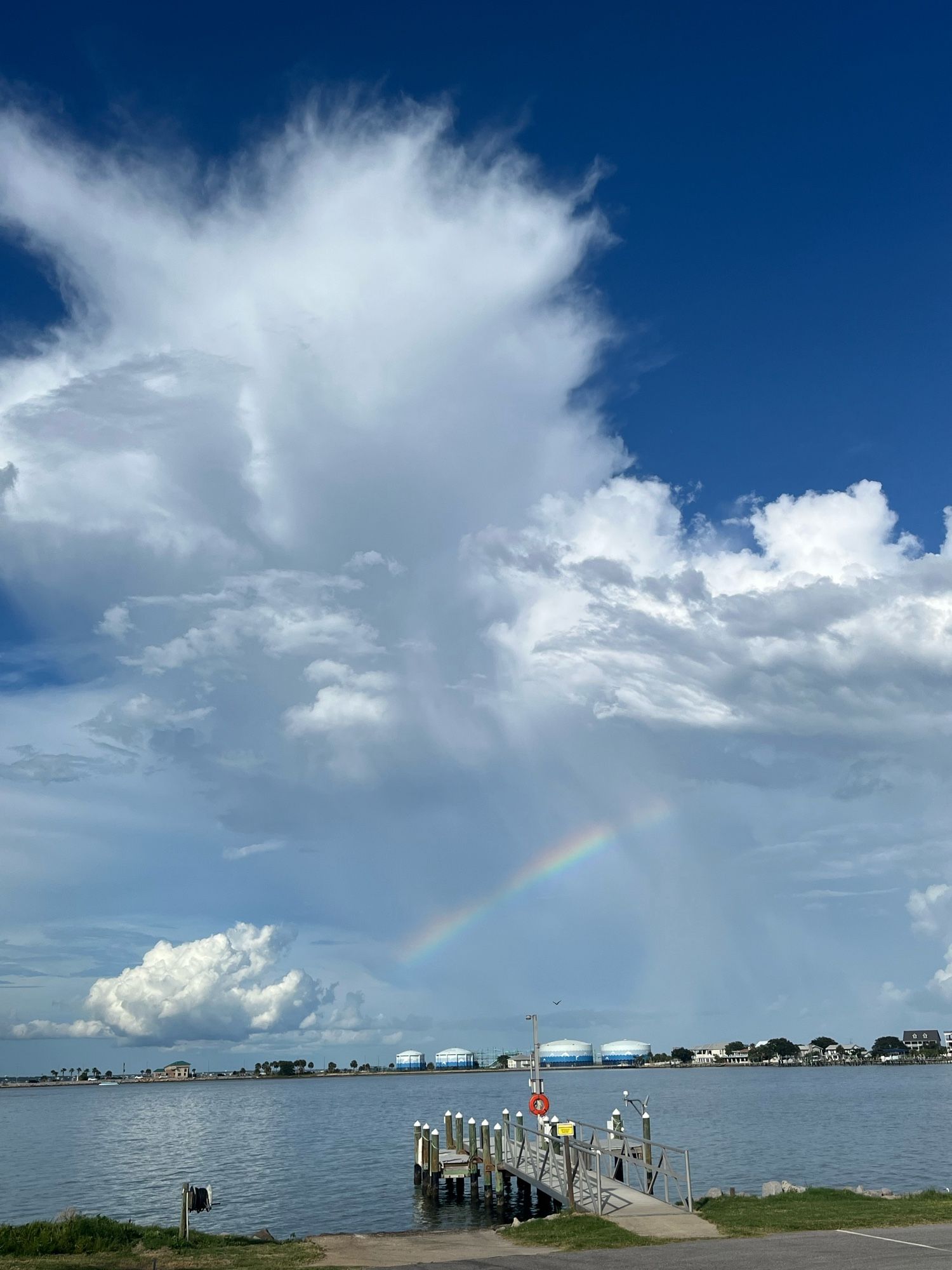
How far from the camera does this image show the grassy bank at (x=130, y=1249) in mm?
27156

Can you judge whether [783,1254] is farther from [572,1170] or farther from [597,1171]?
[597,1171]

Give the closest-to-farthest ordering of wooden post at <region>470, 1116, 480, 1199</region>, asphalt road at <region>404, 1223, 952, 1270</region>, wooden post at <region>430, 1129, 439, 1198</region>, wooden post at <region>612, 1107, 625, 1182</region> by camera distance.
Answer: asphalt road at <region>404, 1223, 952, 1270</region>, wooden post at <region>612, 1107, 625, 1182</region>, wooden post at <region>470, 1116, 480, 1199</region>, wooden post at <region>430, 1129, 439, 1198</region>

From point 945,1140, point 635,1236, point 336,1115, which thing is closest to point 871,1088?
point 336,1115

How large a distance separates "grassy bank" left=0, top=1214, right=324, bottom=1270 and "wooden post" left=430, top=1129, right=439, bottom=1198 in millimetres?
21052

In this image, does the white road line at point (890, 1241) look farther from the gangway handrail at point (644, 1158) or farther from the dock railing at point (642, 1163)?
the gangway handrail at point (644, 1158)

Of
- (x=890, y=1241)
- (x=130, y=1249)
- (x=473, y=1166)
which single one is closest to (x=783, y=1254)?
(x=890, y=1241)

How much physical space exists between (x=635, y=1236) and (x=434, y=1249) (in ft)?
19.0

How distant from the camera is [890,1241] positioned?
24.7 m

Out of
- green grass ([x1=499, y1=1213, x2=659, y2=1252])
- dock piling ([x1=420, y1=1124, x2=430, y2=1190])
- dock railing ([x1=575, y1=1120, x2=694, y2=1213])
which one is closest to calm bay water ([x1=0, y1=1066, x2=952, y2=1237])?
dock piling ([x1=420, y1=1124, x2=430, y2=1190])

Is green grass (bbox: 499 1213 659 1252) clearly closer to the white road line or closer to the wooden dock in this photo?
the wooden dock

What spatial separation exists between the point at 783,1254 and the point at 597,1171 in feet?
42.1

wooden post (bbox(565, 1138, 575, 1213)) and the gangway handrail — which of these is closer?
wooden post (bbox(565, 1138, 575, 1213))

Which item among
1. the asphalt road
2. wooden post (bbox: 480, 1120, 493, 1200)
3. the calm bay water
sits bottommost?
the calm bay water

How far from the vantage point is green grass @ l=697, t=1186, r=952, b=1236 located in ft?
91.3
